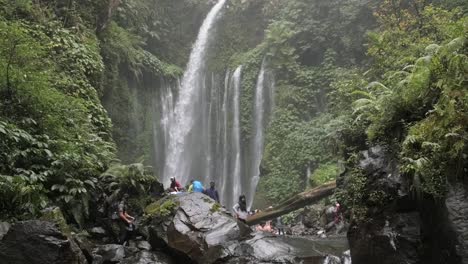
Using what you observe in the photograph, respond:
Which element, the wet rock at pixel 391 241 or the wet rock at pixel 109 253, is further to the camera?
the wet rock at pixel 109 253

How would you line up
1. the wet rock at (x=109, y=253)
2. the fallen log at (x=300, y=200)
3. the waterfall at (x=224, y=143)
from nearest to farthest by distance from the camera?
the wet rock at (x=109, y=253)
the fallen log at (x=300, y=200)
the waterfall at (x=224, y=143)

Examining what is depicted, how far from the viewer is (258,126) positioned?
903 inches

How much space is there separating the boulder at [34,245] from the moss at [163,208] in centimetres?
302

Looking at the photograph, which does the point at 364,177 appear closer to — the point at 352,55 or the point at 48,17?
the point at 48,17

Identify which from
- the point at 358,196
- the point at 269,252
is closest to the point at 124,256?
the point at 269,252

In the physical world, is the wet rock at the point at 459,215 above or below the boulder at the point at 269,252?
above

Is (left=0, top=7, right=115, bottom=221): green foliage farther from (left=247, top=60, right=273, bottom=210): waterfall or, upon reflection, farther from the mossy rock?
(left=247, top=60, right=273, bottom=210): waterfall

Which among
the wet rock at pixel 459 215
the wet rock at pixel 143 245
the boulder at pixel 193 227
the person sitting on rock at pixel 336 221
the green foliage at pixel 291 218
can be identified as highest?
the wet rock at pixel 459 215

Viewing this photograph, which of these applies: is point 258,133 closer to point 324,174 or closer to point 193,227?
point 324,174

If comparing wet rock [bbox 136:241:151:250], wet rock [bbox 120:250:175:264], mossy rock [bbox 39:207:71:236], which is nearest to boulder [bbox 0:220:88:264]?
mossy rock [bbox 39:207:71:236]

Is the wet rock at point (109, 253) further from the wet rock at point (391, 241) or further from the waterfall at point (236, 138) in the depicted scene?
the waterfall at point (236, 138)

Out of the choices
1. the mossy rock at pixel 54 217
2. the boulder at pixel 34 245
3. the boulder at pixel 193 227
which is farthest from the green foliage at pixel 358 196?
the mossy rock at pixel 54 217

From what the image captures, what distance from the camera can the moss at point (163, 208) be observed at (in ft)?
30.0

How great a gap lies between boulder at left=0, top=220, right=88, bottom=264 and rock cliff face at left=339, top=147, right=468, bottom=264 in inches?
182
